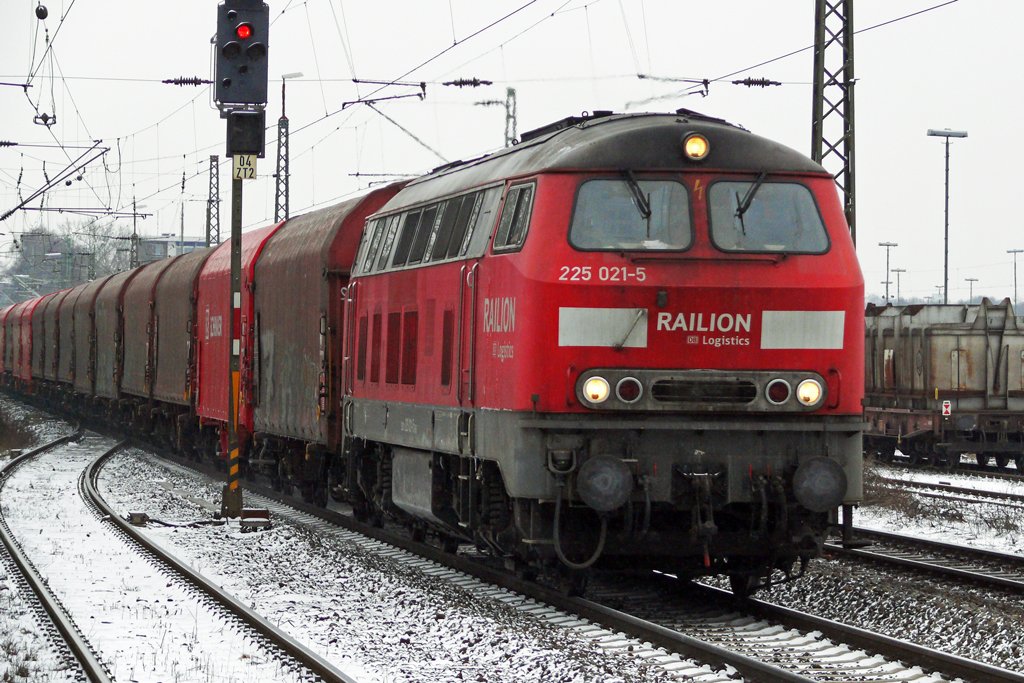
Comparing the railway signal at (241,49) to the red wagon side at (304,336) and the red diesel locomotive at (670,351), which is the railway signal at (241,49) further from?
the red diesel locomotive at (670,351)

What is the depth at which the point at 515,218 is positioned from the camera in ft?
35.3

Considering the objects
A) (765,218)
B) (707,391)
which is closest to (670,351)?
(707,391)

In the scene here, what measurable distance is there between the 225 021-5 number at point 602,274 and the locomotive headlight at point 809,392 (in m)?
1.32

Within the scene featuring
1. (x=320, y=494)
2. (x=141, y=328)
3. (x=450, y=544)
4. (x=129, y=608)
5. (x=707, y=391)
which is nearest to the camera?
(x=707, y=391)

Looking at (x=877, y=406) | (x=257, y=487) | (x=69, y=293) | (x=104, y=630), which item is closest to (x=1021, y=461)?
(x=877, y=406)

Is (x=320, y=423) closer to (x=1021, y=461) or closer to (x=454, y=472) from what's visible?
(x=454, y=472)

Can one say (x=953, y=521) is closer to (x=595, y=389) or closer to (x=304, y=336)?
(x=304, y=336)

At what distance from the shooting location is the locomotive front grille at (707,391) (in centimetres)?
1005

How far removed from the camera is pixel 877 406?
30.7m

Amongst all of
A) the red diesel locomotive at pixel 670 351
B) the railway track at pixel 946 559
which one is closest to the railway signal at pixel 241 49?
the red diesel locomotive at pixel 670 351

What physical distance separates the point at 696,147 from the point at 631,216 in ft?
2.28

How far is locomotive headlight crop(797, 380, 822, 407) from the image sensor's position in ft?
33.3

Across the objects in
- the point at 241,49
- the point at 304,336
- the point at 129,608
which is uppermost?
the point at 241,49

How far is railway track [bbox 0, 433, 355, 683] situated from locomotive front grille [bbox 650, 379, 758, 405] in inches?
115
